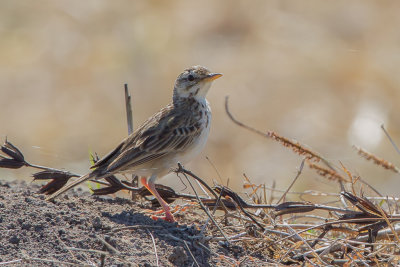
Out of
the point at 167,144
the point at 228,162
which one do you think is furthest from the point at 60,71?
the point at 167,144

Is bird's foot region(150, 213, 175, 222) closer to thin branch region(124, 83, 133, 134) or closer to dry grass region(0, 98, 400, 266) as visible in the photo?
dry grass region(0, 98, 400, 266)

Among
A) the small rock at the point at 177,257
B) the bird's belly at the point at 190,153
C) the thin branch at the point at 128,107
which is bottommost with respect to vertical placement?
the small rock at the point at 177,257

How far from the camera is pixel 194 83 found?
24.6 ft

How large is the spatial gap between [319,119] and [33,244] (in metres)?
9.09

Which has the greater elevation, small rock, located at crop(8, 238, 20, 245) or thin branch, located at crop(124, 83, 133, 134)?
thin branch, located at crop(124, 83, 133, 134)

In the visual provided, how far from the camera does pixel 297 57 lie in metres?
15.3

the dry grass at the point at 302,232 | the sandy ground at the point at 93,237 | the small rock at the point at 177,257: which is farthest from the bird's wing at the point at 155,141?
the small rock at the point at 177,257

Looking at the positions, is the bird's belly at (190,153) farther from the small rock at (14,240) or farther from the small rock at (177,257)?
the small rock at (14,240)

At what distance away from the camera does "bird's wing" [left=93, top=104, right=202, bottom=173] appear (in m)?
6.47

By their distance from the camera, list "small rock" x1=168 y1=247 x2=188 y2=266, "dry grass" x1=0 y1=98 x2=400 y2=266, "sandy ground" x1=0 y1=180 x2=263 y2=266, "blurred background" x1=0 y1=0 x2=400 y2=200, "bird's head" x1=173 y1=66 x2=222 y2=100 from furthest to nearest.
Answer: "blurred background" x1=0 y1=0 x2=400 y2=200
"bird's head" x1=173 y1=66 x2=222 y2=100
"dry grass" x1=0 y1=98 x2=400 y2=266
"small rock" x1=168 y1=247 x2=188 y2=266
"sandy ground" x1=0 y1=180 x2=263 y2=266

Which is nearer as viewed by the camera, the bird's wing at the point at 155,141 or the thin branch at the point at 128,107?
the bird's wing at the point at 155,141

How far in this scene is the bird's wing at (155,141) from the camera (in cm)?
647

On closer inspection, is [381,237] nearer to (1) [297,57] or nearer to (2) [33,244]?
(2) [33,244]

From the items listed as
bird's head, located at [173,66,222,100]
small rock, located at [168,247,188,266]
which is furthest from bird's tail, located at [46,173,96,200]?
bird's head, located at [173,66,222,100]
